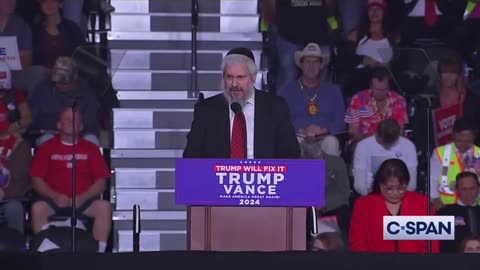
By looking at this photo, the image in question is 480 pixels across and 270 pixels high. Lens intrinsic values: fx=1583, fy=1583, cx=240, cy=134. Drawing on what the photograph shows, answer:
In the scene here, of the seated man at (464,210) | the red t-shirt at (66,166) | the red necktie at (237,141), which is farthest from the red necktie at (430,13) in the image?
the red necktie at (237,141)

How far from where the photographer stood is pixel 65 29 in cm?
1384

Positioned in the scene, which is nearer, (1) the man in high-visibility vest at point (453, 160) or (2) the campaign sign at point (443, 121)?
(1) the man in high-visibility vest at point (453, 160)

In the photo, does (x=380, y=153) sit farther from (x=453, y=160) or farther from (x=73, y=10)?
(x=73, y=10)

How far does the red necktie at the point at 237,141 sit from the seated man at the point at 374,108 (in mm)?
3845

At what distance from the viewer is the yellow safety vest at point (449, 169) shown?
1245 centimetres

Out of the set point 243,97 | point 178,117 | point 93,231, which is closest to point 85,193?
point 93,231

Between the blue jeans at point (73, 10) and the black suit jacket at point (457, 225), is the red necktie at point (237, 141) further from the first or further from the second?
the blue jeans at point (73, 10)

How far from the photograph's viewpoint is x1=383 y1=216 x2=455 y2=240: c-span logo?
8.67m

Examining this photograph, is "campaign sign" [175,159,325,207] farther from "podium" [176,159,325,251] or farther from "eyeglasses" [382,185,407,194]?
"eyeglasses" [382,185,407,194]

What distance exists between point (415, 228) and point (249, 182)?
0.96m

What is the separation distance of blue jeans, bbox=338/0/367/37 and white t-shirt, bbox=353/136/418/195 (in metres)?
1.76

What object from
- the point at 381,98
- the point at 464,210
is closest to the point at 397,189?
the point at 464,210

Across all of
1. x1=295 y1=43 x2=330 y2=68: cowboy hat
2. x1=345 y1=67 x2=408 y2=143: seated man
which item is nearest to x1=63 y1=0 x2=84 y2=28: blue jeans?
x1=295 y1=43 x2=330 y2=68: cowboy hat

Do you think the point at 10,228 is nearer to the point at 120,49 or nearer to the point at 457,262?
the point at 120,49
